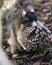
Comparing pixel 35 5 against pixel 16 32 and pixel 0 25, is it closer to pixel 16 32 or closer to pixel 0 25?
pixel 16 32

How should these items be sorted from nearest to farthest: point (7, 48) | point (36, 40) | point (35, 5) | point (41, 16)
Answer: point (36, 40) → point (7, 48) → point (41, 16) → point (35, 5)

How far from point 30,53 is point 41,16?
3.40ft

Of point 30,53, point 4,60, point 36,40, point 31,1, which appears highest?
point 4,60

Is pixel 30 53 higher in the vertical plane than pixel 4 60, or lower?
lower

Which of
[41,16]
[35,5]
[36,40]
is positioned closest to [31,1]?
[35,5]

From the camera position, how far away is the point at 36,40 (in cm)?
239

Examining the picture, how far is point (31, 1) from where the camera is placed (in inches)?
162

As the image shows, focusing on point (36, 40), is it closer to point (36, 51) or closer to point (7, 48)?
point (36, 51)

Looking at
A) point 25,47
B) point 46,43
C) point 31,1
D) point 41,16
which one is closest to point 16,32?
point 25,47

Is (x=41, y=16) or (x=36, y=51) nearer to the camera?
(x=36, y=51)

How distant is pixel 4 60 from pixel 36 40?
4.57 feet

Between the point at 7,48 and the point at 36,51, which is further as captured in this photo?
the point at 7,48

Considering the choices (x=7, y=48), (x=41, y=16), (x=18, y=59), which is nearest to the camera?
(x=18, y=59)

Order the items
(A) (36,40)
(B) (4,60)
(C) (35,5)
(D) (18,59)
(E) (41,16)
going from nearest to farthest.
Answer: (B) (4,60)
(A) (36,40)
(D) (18,59)
(E) (41,16)
(C) (35,5)
